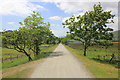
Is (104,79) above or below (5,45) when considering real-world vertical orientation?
below

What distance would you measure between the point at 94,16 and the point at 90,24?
1.85m

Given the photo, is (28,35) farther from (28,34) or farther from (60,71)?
(60,71)

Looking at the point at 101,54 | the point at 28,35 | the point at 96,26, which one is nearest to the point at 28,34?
the point at 28,35

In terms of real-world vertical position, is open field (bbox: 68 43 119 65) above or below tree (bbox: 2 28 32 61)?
below

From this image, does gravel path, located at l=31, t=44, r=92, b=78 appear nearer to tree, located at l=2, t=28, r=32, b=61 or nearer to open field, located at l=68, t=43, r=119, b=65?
tree, located at l=2, t=28, r=32, b=61

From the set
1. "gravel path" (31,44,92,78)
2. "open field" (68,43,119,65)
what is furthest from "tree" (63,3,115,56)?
"gravel path" (31,44,92,78)

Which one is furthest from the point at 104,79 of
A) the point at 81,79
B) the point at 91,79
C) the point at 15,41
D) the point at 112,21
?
the point at 15,41

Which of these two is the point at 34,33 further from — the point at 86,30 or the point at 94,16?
the point at 94,16

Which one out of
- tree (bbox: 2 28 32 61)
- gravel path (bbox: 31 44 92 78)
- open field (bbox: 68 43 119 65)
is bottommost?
open field (bbox: 68 43 119 65)

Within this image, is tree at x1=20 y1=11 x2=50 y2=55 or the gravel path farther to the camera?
tree at x1=20 y1=11 x2=50 y2=55

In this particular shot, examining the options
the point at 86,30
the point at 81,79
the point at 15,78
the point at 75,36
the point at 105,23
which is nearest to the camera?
the point at 81,79

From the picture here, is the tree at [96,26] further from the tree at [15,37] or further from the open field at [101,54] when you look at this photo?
the tree at [15,37]

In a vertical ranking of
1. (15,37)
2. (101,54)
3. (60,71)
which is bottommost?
(101,54)

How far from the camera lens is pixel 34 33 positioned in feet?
88.2
